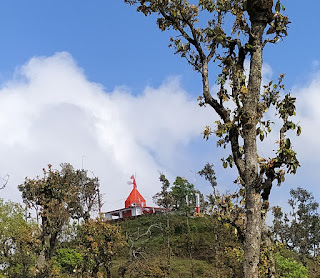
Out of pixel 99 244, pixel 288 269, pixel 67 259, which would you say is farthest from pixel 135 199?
pixel 288 269

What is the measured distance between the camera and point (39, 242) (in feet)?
67.1

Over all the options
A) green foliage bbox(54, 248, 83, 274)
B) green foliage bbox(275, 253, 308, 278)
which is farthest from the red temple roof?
green foliage bbox(275, 253, 308, 278)

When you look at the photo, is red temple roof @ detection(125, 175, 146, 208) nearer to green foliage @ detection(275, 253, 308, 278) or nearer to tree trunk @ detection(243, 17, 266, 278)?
green foliage @ detection(275, 253, 308, 278)

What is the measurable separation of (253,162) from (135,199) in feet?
137

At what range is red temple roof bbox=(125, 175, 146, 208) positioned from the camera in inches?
1809

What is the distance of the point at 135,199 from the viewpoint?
46438mm

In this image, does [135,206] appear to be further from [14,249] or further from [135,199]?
[14,249]

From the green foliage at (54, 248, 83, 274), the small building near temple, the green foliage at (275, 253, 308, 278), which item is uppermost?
the small building near temple

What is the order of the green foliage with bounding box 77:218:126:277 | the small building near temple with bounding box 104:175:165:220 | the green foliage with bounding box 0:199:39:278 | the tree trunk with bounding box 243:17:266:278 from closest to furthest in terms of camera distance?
the tree trunk with bounding box 243:17:266:278 → the green foliage with bounding box 77:218:126:277 → the green foliage with bounding box 0:199:39:278 → the small building near temple with bounding box 104:175:165:220

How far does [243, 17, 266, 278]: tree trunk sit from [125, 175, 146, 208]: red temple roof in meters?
40.4

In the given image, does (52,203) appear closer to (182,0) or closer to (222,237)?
(222,237)

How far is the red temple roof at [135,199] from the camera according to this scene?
45.9m

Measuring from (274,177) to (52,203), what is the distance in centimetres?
1775

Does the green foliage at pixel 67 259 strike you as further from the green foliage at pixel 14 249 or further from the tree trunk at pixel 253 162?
the tree trunk at pixel 253 162
